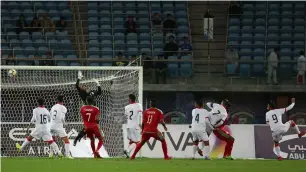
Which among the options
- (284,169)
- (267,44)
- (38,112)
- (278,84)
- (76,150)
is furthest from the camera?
(267,44)

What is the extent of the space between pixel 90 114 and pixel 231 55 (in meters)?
12.7

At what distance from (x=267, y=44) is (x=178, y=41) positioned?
3970 mm

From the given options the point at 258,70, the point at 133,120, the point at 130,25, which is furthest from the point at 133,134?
the point at 130,25

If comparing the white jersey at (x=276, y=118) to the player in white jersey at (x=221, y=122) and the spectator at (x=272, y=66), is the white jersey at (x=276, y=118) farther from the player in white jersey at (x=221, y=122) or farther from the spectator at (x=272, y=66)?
the spectator at (x=272, y=66)

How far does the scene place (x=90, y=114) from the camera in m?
24.8

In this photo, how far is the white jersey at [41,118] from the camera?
85.3 feet

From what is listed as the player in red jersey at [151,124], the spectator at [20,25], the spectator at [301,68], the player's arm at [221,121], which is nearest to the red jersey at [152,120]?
the player in red jersey at [151,124]

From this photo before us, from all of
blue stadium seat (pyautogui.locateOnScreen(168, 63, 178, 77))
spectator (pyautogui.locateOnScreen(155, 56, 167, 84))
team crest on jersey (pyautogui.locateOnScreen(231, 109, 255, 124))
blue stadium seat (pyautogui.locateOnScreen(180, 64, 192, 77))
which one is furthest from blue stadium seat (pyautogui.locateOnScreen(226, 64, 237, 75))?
spectator (pyautogui.locateOnScreen(155, 56, 167, 84))

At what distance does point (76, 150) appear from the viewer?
2902cm

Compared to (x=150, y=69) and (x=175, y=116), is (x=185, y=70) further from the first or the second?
(x=175, y=116)

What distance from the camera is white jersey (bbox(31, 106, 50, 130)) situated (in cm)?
2598

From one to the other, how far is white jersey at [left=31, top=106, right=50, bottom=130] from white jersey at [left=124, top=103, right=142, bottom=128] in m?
2.56

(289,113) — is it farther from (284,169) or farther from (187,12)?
(284,169)

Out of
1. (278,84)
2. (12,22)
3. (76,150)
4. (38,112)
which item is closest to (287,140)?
(278,84)
